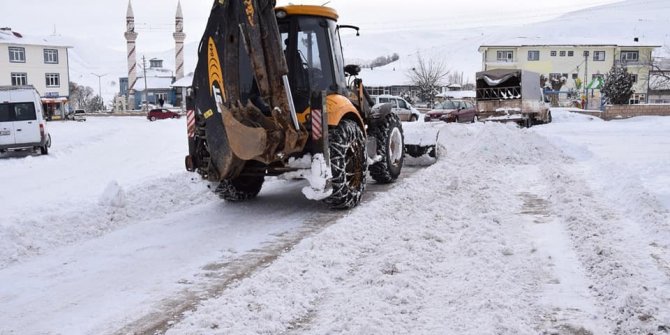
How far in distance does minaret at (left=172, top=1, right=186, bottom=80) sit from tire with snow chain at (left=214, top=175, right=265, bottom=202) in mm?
85842

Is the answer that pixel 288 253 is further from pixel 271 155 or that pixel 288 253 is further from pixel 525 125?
pixel 525 125

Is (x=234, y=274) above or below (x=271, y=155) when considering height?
below

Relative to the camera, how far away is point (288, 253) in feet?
21.1

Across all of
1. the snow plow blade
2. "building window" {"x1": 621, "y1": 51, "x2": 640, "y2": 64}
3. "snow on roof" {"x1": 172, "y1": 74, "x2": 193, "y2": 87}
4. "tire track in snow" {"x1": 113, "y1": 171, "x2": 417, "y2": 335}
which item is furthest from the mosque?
"tire track in snow" {"x1": 113, "y1": 171, "x2": 417, "y2": 335}

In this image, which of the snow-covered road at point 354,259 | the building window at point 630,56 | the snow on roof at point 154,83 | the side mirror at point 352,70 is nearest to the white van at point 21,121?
the snow-covered road at point 354,259

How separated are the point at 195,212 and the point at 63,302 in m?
3.92

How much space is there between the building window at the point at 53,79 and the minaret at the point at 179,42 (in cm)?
1828

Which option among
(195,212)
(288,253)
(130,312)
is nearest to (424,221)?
(288,253)

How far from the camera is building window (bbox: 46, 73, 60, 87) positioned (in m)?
78.1

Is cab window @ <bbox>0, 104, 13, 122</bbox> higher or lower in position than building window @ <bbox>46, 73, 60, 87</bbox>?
lower

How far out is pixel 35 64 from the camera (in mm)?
76812

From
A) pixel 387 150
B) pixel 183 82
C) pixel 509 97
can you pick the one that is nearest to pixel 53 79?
pixel 183 82

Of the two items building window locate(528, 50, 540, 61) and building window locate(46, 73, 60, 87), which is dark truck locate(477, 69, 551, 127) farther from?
building window locate(46, 73, 60, 87)

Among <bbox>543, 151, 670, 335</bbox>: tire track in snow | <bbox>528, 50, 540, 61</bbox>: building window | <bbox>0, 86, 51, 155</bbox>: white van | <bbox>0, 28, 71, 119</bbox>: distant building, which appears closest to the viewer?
<bbox>543, 151, 670, 335</bbox>: tire track in snow
